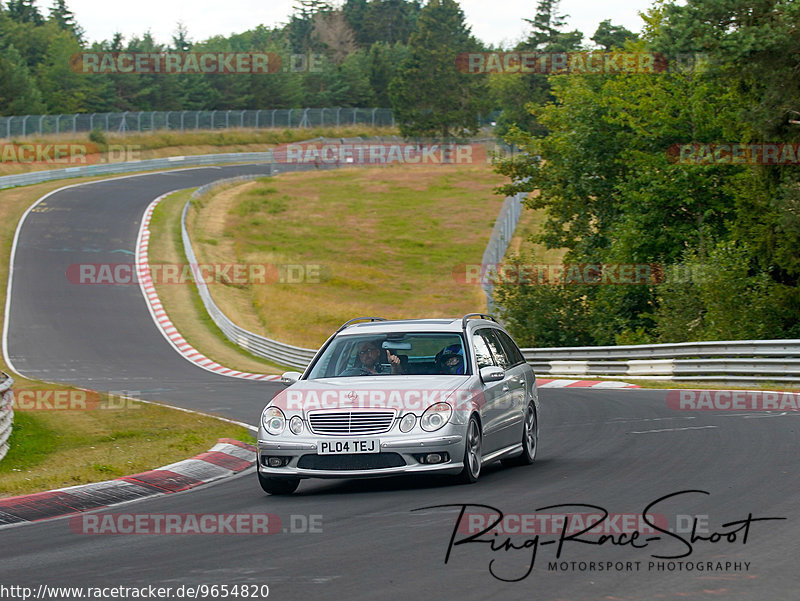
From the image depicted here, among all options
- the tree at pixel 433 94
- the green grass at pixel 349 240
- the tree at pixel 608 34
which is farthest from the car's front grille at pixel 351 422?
the tree at pixel 608 34

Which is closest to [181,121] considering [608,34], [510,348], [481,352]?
[608,34]

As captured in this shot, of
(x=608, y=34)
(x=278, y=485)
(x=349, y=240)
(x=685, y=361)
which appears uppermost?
(x=608, y=34)

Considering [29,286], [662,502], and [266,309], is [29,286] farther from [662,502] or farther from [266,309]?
[662,502]

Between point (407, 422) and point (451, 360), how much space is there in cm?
129

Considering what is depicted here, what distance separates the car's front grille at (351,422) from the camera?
948 centimetres

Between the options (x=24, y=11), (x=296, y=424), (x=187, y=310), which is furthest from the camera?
(x=24, y=11)

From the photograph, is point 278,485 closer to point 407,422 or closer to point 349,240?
point 407,422

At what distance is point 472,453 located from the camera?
9789 millimetres

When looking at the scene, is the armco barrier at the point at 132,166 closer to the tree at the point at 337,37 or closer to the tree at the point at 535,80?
the tree at the point at 535,80

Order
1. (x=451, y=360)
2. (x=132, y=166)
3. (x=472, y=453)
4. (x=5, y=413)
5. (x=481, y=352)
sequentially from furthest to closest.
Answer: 1. (x=132, y=166)
2. (x=5, y=413)
3. (x=481, y=352)
4. (x=451, y=360)
5. (x=472, y=453)

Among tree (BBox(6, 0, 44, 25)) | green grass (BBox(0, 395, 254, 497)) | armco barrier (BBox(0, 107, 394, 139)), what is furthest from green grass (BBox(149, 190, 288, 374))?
tree (BBox(6, 0, 44, 25))

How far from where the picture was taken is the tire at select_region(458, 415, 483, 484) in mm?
9617

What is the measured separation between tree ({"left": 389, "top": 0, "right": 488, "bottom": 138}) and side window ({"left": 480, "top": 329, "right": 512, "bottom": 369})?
92850 mm

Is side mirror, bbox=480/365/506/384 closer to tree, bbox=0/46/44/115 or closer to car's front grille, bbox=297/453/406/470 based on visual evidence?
car's front grille, bbox=297/453/406/470
